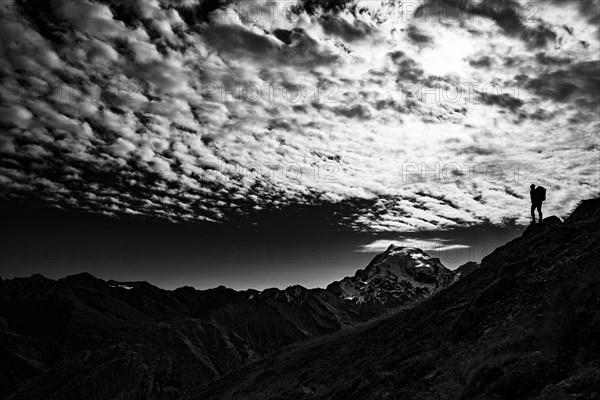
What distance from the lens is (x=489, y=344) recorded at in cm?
1806

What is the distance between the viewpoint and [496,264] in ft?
118

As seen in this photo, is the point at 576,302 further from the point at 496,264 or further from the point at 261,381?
the point at 261,381

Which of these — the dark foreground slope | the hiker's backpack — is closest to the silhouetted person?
the hiker's backpack

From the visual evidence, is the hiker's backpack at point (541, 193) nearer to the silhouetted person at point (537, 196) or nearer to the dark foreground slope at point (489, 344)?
the silhouetted person at point (537, 196)

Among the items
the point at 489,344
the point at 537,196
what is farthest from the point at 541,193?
the point at 489,344

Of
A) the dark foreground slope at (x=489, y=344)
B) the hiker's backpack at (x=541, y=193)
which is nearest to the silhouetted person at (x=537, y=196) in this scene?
the hiker's backpack at (x=541, y=193)

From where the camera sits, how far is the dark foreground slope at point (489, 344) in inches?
438

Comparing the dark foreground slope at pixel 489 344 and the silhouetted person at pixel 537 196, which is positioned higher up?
the silhouetted person at pixel 537 196

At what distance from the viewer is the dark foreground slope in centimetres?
1112

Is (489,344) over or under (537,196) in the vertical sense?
under

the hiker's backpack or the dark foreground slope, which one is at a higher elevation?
the hiker's backpack

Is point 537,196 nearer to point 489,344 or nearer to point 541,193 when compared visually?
point 541,193

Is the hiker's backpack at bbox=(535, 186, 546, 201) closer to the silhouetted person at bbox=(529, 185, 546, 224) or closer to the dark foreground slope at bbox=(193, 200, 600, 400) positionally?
the silhouetted person at bbox=(529, 185, 546, 224)

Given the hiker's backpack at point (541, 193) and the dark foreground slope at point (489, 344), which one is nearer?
the dark foreground slope at point (489, 344)
